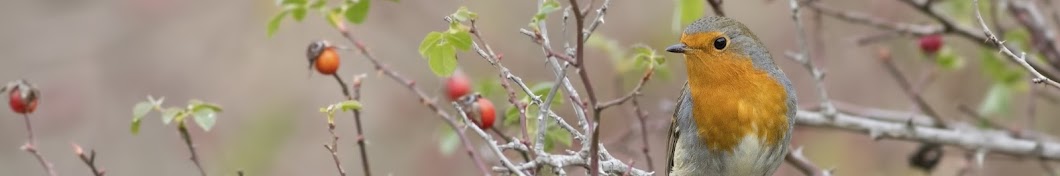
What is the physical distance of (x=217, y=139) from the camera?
25.4 ft

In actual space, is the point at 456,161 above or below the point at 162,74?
below

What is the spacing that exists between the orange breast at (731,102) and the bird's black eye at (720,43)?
19 mm

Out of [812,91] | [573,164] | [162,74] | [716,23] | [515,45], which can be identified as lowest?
[573,164]

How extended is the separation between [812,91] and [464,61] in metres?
1.81

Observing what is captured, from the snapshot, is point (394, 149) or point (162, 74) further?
point (162, 74)

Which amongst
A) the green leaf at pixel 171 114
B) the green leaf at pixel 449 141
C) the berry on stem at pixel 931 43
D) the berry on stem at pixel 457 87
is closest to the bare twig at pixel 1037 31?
the berry on stem at pixel 931 43

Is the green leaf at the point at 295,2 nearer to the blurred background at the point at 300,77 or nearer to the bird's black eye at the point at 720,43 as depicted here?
the bird's black eye at the point at 720,43

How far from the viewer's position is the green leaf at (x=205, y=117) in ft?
11.9

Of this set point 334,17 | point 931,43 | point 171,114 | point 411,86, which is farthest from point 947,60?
point 171,114

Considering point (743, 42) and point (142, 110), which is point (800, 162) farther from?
point (142, 110)

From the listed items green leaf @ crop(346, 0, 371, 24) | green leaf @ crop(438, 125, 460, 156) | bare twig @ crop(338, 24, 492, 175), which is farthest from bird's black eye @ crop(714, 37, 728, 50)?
green leaf @ crop(346, 0, 371, 24)

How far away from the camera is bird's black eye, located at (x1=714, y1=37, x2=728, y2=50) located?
395 centimetres

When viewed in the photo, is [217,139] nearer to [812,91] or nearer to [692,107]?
[812,91]

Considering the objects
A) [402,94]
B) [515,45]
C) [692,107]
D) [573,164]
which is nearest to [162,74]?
[402,94]
